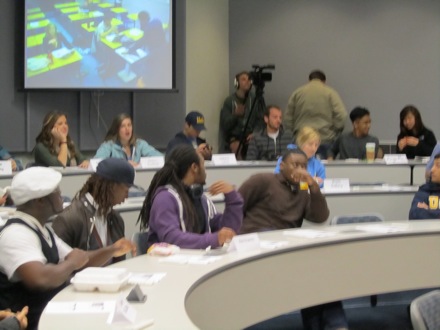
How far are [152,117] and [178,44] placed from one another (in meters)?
0.87

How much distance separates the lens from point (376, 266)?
4121 millimetres

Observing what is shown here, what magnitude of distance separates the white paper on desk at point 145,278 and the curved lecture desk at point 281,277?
3 cm

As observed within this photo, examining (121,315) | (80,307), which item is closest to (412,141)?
(80,307)

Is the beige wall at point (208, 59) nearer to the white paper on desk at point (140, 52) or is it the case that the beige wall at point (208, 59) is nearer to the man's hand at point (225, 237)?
the white paper on desk at point (140, 52)

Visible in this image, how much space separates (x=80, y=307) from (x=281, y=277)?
4.43 feet

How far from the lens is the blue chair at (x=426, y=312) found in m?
2.62

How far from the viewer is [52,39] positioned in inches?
315

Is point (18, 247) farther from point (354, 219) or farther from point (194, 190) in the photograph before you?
point (354, 219)

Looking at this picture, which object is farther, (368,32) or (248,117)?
Result: (368,32)

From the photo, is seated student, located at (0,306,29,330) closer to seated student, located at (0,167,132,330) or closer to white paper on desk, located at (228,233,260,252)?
seated student, located at (0,167,132,330)

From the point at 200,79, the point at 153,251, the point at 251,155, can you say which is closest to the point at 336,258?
the point at 153,251

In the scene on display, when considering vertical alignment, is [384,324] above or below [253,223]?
below

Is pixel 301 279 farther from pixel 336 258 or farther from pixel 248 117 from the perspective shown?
pixel 248 117

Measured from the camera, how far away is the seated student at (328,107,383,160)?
26.2 ft
